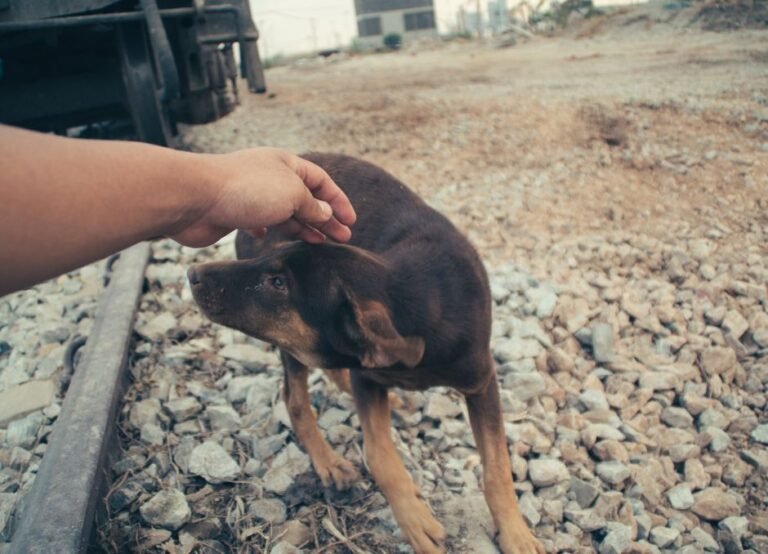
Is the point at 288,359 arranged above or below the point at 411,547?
above

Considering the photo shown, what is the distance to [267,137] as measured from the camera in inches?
352

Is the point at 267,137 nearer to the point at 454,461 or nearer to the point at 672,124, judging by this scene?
the point at 672,124

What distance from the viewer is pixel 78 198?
1521 millimetres

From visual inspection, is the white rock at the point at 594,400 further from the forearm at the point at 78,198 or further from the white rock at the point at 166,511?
the forearm at the point at 78,198

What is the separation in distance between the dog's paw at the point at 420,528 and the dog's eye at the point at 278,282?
1.02 m

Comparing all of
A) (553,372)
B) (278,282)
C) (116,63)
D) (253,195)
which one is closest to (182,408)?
(278,282)

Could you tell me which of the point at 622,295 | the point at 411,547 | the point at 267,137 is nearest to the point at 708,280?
the point at 622,295

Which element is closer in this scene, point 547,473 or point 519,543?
point 519,543

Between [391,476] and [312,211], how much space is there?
127 cm

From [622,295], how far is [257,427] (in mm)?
2535

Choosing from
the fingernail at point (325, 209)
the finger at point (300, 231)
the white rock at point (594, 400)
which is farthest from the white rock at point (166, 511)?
the white rock at point (594, 400)

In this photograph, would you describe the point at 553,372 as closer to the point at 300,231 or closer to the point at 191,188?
the point at 300,231

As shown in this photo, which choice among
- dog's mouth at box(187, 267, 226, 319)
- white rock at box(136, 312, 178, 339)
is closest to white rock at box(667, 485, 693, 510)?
dog's mouth at box(187, 267, 226, 319)

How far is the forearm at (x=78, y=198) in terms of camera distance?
142 cm
